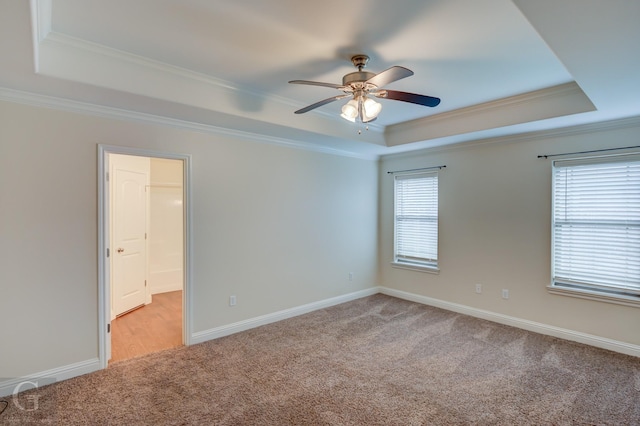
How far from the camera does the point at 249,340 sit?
3.64 meters

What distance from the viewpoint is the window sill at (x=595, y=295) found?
3.28 metres

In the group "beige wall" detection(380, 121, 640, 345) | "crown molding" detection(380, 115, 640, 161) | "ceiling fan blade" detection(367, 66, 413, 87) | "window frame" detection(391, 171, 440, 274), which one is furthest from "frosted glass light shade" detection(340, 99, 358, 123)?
"window frame" detection(391, 171, 440, 274)

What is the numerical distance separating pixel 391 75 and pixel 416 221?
3.44 meters

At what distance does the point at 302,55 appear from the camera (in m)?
2.56

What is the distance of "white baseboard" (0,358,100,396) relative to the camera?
101 inches

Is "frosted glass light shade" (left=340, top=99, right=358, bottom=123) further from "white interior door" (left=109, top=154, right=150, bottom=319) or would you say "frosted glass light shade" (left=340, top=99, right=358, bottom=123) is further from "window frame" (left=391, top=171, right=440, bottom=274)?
"white interior door" (left=109, top=154, right=150, bottom=319)

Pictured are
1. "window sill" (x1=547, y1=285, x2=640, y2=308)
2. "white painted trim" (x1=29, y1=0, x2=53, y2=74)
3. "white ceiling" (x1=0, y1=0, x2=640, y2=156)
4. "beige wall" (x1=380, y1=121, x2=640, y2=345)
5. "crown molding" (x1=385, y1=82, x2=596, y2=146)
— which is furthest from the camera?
"beige wall" (x1=380, y1=121, x2=640, y2=345)

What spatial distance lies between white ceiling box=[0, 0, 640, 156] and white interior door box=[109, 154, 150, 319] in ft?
5.93

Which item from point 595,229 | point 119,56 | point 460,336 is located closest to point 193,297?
point 119,56

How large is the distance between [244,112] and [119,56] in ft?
3.70

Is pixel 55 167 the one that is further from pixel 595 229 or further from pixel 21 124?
pixel 595 229

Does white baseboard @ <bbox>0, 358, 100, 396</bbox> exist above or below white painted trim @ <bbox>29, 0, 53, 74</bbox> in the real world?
below

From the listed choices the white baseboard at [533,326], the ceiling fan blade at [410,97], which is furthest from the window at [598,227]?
the ceiling fan blade at [410,97]

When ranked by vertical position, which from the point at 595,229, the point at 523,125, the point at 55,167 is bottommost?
the point at 595,229
